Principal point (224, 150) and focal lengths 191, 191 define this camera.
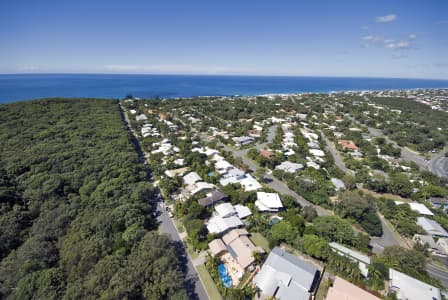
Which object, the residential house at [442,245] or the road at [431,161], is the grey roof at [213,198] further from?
the road at [431,161]

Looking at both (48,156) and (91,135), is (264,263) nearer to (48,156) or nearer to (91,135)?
(48,156)

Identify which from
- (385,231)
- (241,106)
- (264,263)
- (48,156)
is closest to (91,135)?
(48,156)

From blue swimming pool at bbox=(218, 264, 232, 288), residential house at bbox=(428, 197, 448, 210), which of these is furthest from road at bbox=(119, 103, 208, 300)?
residential house at bbox=(428, 197, 448, 210)

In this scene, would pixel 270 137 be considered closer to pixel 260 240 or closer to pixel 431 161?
pixel 431 161

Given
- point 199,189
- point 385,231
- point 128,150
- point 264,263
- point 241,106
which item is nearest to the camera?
point 264,263

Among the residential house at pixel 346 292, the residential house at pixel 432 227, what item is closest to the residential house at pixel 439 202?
the residential house at pixel 432 227

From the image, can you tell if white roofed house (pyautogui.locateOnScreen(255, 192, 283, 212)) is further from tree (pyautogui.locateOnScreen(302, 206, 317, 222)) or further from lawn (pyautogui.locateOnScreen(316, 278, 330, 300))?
lawn (pyautogui.locateOnScreen(316, 278, 330, 300))
